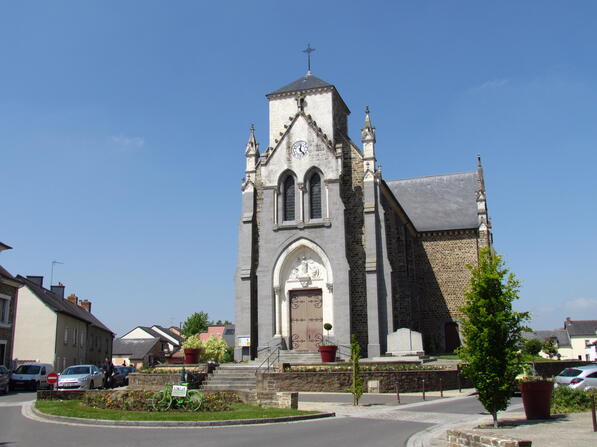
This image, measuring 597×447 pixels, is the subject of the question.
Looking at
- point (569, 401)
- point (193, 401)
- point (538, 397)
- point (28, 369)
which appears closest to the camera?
point (538, 397)

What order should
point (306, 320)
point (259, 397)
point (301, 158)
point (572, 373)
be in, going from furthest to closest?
point (301, 158)
point (306, 320)
point (572, 373)
point (259, 397)

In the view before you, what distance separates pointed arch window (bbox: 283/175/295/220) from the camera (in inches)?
1230

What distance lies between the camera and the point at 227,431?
12.6 metres

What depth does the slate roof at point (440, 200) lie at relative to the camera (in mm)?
41344

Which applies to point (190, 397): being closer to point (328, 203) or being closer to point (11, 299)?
point (328, 203)

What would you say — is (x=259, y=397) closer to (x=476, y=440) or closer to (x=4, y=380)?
(x=476, y=440)

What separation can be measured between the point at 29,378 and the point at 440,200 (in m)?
30.3

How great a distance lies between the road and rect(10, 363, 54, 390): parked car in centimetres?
1282

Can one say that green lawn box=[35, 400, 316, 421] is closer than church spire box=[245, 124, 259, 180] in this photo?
Yes

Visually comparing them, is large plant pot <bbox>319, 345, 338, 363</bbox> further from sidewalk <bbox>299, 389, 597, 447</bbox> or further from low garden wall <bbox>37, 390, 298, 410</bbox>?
low garden wall <bbox>37, 390, 298, 410</bbox>

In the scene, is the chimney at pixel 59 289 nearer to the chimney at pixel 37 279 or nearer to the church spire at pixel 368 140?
the chimney at pixel 37 279

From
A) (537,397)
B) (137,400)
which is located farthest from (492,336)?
(137,400)

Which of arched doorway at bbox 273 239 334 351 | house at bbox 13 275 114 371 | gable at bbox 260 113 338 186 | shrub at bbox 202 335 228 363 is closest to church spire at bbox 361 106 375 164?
gable at bbox 260 113 338 186

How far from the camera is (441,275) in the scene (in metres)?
40.2
